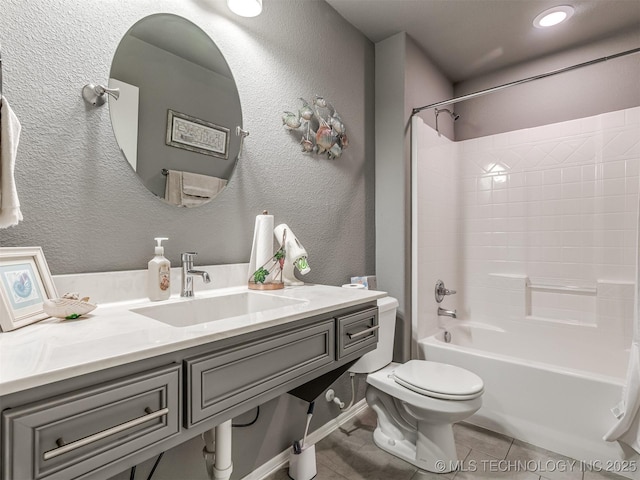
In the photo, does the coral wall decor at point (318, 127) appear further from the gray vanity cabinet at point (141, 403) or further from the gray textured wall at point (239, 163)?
the gray vanity cabinet at point (141, 403)

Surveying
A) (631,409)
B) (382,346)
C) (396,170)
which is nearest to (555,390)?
(631,409)

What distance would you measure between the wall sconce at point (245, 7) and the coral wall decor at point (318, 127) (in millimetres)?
441

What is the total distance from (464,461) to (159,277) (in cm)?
168

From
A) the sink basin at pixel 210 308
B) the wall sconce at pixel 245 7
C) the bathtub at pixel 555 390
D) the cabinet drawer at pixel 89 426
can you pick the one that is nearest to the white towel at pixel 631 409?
the bathtub at pixel 555 390

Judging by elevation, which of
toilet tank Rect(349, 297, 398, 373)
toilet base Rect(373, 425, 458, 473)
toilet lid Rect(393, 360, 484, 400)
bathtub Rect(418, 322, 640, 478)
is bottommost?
toilet base Rect(373, 425, 458, 473)

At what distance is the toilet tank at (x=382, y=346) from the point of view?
1826mm

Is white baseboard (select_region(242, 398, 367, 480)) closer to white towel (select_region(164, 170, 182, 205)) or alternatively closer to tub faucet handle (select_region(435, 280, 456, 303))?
tub faucet handle (select_region(435, 280, 456, 303))

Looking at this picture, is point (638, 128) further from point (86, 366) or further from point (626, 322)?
point (86, 366)

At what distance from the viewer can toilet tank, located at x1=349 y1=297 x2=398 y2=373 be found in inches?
71.9

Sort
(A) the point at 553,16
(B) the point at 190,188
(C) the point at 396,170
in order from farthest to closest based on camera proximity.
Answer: (C) the point at 396,170 → (A) the point at 553,16 → (B) the point at 190,188

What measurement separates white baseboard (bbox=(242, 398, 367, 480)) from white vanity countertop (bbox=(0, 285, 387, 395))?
97 centimetres

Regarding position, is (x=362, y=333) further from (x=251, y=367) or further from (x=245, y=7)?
(x=245, y=7)

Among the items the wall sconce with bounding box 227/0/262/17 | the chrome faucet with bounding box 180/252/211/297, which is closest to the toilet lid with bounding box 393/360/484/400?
the chrome faucet with bounding box 180/252/211/297

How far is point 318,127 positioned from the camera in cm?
189
